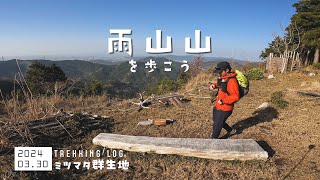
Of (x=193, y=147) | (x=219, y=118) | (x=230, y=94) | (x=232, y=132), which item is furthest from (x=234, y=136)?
(x=193, y=147)

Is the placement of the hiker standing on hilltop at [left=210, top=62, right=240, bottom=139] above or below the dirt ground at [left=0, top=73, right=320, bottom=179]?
above

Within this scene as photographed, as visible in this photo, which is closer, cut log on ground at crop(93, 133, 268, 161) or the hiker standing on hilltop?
cut log on ground at crop(93, 133, 268, 161)

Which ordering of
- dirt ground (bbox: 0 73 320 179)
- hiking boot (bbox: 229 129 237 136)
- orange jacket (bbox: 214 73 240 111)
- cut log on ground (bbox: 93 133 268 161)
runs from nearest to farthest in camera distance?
1. dirt ground (bbox: 0 73 320 179)
2. cut log on ground (bbox: 93 133 268 161)
3. orange jacket (bbox: 214 73 240 111)
4. hiking boot (bbox: 229 129 237 136)

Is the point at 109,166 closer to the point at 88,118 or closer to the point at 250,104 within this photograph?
the point at 88,118

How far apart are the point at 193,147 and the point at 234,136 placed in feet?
5.53

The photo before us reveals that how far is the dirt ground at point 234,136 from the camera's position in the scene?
426 centimetres

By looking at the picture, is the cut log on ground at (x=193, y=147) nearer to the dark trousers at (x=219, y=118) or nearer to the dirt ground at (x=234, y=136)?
the dirt ground at (x=234, y=136)

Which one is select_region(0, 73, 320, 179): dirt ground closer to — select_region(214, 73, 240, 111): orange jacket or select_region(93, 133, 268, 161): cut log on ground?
select_region(93, 133, 268, 161): cut log on ground

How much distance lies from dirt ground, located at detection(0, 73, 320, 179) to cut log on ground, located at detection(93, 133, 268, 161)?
0.40 feet

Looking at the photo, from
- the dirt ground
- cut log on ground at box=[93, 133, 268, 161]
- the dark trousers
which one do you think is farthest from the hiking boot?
cut log on ground at box=[93, 133, 268, 161]

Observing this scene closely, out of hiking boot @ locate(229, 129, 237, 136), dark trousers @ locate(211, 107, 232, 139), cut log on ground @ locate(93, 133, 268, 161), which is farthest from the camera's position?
hiking boot @ locate(229, 129, 237, 136)

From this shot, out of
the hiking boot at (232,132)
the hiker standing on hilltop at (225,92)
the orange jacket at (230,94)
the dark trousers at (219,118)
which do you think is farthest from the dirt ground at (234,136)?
the orange jacket at (230,94)

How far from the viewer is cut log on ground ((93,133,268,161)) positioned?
465 cm

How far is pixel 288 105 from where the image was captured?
28.6 ft
